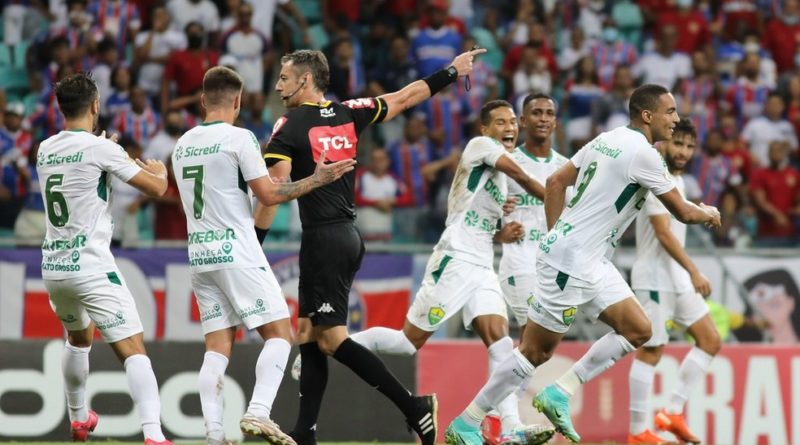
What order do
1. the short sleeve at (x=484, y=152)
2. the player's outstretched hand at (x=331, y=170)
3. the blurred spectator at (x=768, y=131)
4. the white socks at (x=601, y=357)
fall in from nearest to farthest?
the player's outstretched hand at (x=331, y=170), the white socks at (x=601, y=357), the short sleeve at (x=484, y=152), the blurred spectator at (x=768, y=131)

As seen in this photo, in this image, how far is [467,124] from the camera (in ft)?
64.2

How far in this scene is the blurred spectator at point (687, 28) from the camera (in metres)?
22.0

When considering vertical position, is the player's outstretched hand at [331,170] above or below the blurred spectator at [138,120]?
below

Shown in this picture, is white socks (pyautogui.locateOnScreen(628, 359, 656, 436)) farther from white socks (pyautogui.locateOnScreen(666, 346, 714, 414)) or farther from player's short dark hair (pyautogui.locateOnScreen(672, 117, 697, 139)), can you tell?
player's short dark hair (pyautogui.locateOnScreen(672, 117, 697, 139))

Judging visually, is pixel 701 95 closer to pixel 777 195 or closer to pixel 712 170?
pixel 712 170

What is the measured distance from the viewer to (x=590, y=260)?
9.87 meters

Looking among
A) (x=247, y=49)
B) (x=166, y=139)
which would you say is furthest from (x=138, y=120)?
(x=247, y=49)

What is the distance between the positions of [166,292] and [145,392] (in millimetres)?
6615

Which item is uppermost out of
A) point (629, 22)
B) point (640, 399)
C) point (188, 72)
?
point (629, 22)

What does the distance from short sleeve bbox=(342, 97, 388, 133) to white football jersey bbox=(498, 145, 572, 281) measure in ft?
6.83

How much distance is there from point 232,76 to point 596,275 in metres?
2.87

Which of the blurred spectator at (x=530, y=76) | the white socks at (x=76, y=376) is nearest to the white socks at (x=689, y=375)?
the white socks at (x=76, y=376)

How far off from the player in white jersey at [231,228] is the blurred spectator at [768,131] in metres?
12.4

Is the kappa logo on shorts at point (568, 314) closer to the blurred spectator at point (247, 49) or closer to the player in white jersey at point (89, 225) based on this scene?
the player in white jersey at point (89, 225)
